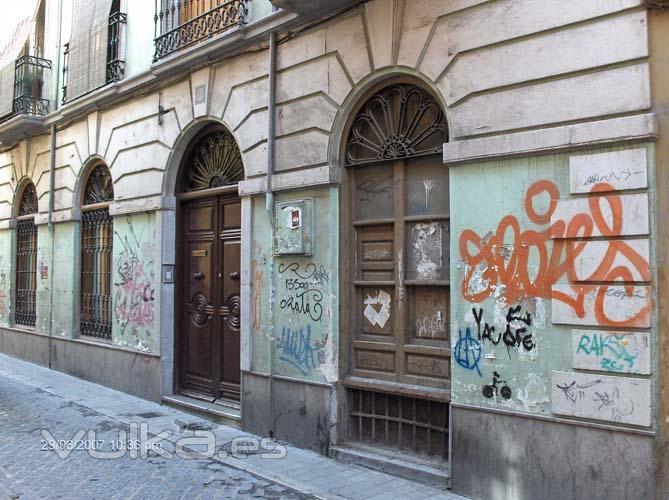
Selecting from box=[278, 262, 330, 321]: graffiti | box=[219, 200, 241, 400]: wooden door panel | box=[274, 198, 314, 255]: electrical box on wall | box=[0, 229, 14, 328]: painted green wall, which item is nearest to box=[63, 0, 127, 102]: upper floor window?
box=[219, 200, 241, 400]: wooden door panel

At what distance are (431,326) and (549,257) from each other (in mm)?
1492

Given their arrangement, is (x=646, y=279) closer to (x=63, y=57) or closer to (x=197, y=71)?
(x=197, y=71)

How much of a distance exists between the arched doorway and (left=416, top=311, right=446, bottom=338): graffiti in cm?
301

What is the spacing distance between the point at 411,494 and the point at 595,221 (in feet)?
9.30

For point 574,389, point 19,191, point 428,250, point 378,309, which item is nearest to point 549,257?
point 574,389

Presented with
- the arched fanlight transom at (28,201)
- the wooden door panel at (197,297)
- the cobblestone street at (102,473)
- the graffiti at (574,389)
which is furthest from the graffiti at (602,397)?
the arched fanlight transom at (28,201)

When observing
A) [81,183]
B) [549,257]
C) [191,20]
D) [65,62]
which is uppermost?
[65,62]

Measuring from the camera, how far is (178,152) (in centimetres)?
920

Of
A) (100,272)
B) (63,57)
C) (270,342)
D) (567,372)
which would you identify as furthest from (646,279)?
(63,57)

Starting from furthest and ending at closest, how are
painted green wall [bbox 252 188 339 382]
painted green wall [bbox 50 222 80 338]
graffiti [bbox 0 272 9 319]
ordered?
graffiti [bbox 0 272 9 319]
painted green wall [bbox 50 222 80 338]
painted green wall [bbox 252 188 339 382]

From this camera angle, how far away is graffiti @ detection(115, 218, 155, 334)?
9.55m

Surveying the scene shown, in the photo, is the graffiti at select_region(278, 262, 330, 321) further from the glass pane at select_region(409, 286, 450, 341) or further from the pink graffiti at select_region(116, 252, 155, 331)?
the pink graffiti at select_region(116, 252, 155, 331)

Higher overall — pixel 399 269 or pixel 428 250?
pixel 428 250

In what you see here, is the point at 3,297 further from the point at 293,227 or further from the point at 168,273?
the point at 293,227
